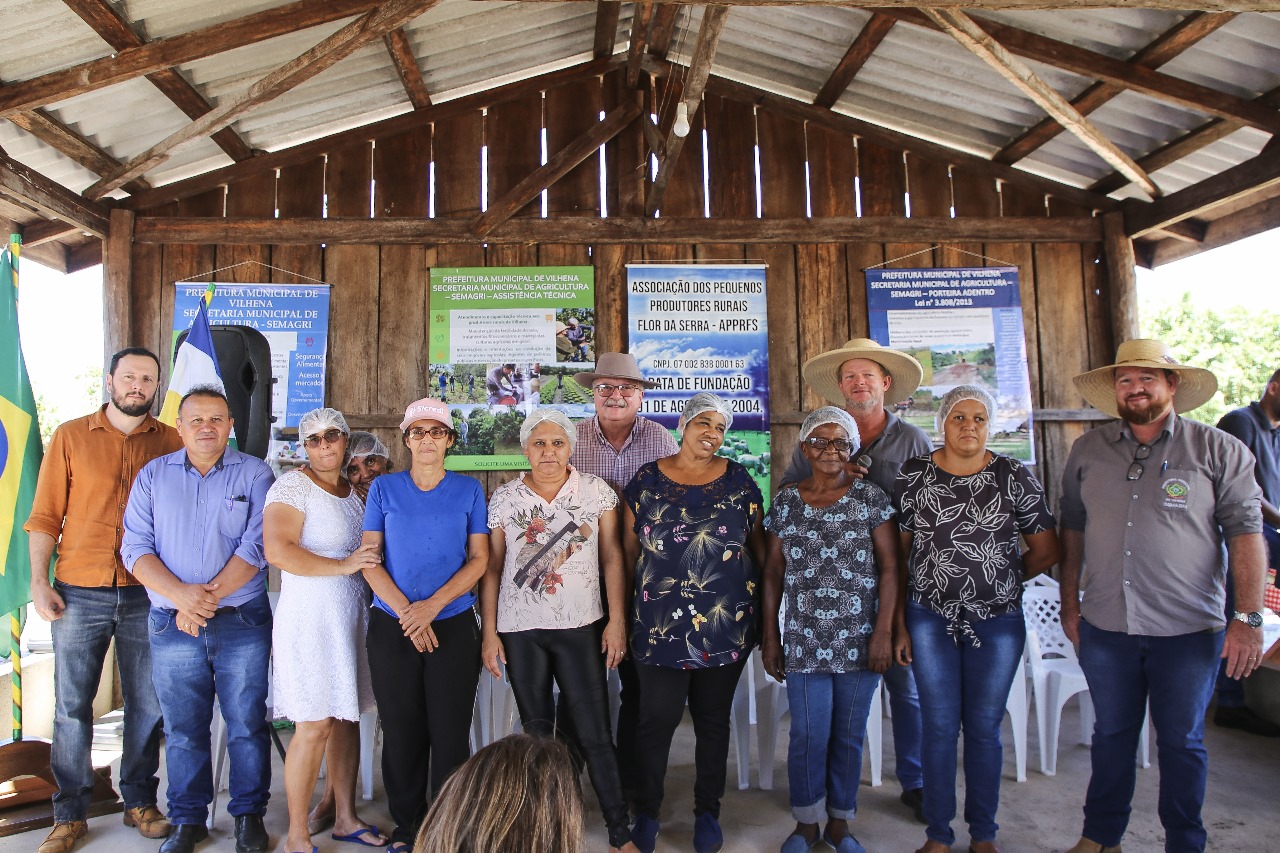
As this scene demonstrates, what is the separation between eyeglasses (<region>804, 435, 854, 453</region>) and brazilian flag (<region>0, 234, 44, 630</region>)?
3.05m

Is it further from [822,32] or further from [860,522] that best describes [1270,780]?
[822,32]

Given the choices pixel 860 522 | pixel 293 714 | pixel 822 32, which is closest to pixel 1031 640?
pixel 860 522

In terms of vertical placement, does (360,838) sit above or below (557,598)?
below

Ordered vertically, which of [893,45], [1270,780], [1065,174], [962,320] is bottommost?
[1270,780]

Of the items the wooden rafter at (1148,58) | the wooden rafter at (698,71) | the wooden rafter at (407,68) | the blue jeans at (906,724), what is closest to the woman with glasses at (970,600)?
the blue jeans at (906,724)

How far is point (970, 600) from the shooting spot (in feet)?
8.92

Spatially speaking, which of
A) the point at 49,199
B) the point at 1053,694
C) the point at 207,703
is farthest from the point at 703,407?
the point at 49,199

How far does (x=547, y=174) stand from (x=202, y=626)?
11.3 ft

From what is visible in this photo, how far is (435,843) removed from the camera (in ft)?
3.67

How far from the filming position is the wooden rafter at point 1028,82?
3678 mm

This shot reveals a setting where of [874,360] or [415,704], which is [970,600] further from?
[415,704]

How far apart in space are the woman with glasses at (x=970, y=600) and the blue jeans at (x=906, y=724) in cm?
48

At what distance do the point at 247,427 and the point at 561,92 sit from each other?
319 cm

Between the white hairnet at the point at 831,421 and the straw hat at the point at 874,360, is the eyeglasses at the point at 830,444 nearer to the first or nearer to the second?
the white hairnet at the point at 831,421
